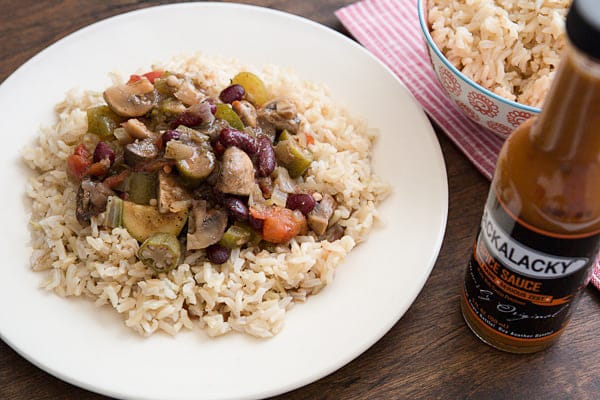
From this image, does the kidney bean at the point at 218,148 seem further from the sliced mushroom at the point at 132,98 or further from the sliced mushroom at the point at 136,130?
the sliced mushroom at the point at 132,98

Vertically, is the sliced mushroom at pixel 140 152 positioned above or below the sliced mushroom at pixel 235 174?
above

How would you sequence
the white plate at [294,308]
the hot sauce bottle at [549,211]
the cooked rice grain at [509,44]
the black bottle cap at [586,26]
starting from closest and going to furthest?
1. the black bottle cap at [586,26]
2. the hot sauce bottle at [549,211]
3. the white plate at [294,308]
4. the cooked rice grain at [509,44]

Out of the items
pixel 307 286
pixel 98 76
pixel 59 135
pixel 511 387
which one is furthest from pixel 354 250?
pixel 98 76

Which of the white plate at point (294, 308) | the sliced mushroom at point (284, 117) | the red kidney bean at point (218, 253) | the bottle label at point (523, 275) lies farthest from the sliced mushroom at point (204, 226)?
the bottle label at point (523, 275)

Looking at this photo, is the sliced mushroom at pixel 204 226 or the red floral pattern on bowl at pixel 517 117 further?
the red floral pattern on bowl at pixel 517 117

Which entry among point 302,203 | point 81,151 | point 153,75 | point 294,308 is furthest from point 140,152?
point 294,308

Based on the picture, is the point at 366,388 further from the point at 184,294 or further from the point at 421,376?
the point at 184,294

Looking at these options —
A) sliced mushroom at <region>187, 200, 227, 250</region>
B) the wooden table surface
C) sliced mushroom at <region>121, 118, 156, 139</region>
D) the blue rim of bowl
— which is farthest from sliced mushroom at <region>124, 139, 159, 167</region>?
the blue rim of bowl

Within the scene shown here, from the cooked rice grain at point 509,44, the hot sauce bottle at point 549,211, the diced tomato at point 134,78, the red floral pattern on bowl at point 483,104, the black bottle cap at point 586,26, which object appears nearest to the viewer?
the black bottle cap at point 586,26
